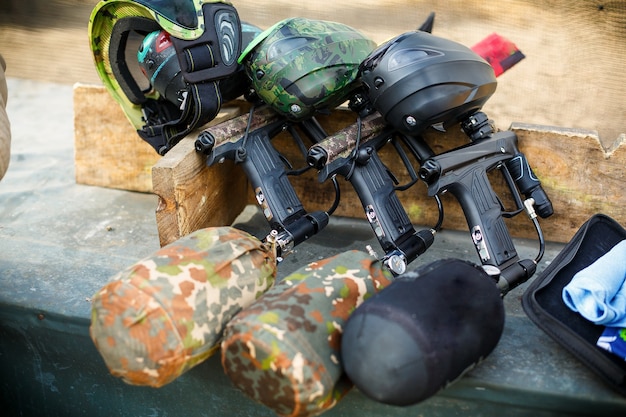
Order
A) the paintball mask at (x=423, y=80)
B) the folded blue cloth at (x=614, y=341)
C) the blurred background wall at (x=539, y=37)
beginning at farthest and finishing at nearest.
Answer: the blurred background wall at (x=539, y=37), the paintball mask at (x=423, y=80), the folded blue cloth at (x=614, y=341)

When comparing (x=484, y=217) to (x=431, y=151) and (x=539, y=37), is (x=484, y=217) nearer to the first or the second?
(x=431, y=151)

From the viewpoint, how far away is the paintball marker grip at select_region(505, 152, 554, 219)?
2.10 meters

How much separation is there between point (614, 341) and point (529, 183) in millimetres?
631

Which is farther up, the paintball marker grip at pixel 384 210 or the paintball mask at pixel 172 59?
the paintball mask at pixel 172 59

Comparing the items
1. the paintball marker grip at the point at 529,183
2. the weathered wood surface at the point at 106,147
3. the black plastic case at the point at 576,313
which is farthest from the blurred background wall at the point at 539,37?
the black plastic case at the point at 576,313

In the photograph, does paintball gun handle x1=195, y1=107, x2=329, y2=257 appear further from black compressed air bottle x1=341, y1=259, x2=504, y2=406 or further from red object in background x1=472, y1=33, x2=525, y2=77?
red object in background x1=472, y1=33, x2=525, y2=77

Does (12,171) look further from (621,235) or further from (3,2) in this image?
(621,235)

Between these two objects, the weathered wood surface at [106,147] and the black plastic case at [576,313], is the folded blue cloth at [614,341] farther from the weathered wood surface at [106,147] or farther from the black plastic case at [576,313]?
the weathered wood surface at [106,147]

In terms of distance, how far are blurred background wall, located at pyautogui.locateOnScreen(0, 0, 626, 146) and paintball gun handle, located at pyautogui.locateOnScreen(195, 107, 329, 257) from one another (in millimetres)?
1446

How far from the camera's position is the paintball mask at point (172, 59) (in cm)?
205

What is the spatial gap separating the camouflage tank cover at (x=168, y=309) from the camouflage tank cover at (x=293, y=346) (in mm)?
77

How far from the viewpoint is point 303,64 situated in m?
2.00

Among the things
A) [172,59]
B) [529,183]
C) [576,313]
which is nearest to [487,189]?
[529,183]

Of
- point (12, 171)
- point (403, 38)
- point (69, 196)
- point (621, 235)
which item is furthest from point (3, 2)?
point (621, 235)
